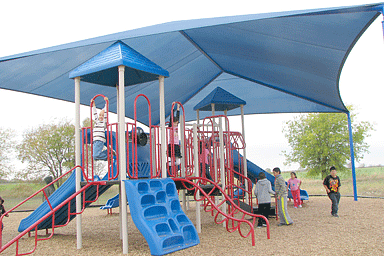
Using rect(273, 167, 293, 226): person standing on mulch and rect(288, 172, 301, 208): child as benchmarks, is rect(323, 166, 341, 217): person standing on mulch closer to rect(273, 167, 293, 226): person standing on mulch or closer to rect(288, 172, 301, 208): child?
rect(273, 167, 293, 226): person standing on mulch

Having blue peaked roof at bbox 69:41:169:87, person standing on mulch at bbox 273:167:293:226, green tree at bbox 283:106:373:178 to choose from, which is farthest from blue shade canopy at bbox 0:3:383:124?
green tree at bbox 283:106:373:178

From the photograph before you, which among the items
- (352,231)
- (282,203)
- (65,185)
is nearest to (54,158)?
(65,185)

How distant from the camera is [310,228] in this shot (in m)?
7.79

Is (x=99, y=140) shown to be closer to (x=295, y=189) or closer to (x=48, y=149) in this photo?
(x=295, y=189)

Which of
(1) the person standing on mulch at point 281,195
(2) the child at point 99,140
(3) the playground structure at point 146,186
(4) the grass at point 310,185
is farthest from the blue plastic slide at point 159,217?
(4) the grass at point 310,185

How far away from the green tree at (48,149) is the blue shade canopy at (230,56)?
43.2 ft

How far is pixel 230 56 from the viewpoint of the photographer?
29.4 ft

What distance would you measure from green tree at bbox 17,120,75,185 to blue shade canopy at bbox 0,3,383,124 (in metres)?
13.2

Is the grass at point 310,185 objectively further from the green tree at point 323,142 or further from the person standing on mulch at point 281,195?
the person standing on mulch at point 281,195

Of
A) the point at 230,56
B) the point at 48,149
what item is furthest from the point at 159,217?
the point at 48,149

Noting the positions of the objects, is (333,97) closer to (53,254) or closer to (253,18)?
(253,18)

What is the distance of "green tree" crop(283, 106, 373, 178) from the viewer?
78.4ft

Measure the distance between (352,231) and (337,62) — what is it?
3721 millimetres

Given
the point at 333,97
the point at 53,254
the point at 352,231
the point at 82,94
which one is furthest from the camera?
the point at 333,97
